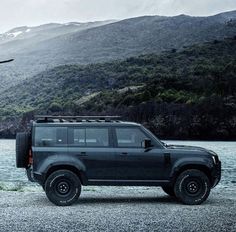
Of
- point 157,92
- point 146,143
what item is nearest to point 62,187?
point 146,143

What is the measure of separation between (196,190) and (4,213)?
14.4ft

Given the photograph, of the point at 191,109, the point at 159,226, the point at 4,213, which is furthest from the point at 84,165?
the point at 191,109

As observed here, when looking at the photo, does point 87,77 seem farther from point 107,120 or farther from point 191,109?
point 107,120

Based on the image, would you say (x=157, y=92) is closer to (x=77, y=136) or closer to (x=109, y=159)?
(x=77, y=136)

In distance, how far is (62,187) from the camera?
13.1 m

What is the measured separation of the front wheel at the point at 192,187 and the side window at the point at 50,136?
2.81 meters

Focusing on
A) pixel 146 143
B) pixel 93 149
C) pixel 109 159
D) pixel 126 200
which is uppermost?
pixel 146 143

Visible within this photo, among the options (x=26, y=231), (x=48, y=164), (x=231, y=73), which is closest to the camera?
(x=26, y=231)

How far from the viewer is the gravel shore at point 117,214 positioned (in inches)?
406

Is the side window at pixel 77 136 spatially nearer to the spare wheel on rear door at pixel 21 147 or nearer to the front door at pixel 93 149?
the front door at pixel 93 149

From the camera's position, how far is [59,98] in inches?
6457

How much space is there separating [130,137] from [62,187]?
195 centimetres

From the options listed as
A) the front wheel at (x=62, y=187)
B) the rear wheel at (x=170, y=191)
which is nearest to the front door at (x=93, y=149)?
the front wheel at (x=62, y=187)

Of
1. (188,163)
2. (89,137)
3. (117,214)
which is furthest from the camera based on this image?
(89,137)
